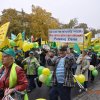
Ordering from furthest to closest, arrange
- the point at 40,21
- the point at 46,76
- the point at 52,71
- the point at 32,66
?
the point at 40,21 < the point at 32,66 < the point at 46,76 < the point at 52,71

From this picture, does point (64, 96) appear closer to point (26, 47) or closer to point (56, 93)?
point (56, 93)

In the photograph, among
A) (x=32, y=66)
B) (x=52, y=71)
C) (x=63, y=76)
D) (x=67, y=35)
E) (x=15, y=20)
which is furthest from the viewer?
(x=15, y=20)

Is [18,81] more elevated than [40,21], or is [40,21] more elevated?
[40,21]

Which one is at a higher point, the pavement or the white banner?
the white banner

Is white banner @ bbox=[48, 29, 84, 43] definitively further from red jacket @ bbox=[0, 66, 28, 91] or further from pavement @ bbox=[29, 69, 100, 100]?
red jacket @ bbox=[0, 66, 28, 91]

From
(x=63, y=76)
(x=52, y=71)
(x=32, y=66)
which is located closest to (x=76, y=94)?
(x=32, y=66)

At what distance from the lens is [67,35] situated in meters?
12.4

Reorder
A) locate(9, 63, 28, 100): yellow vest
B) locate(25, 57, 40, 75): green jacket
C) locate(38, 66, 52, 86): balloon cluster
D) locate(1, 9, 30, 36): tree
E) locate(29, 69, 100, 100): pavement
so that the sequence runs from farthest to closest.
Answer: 1. locate(1, 9, 30, 36): tree
2. locate(25, 57, 40, 75): green jacket
3. locate(29, 69, 100, 100): pavement
4. locate(38, 66, 52, 86): balloon cluster
5. locate(9, 63, 28, 100): yellow vest

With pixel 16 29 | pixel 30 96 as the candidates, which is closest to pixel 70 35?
pixel 30 96

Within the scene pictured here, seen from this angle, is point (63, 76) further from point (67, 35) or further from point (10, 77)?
point (67, 35)

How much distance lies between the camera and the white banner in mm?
12022

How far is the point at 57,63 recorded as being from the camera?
290 inches

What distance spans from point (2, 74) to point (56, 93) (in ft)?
8.23

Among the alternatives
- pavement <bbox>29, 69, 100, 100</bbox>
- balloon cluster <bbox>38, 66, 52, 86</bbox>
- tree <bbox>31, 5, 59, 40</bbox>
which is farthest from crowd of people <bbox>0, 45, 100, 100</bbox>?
tree <bbox>31, 5, 59, 40</bbox>
